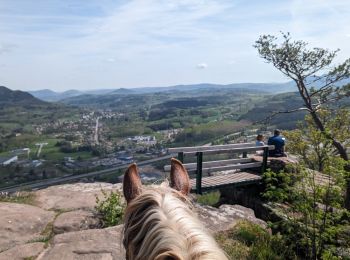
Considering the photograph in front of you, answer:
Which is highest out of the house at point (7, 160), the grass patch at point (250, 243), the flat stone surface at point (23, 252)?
the flat stone surface at point (23, 252)

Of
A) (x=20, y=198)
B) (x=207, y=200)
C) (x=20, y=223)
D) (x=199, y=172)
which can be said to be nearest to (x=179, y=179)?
(x=20, y=223)

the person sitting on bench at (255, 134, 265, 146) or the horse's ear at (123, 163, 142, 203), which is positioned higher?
the horse's ear at (123, 163, 142, 203)

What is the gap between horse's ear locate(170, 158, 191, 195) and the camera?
1566 millimetres

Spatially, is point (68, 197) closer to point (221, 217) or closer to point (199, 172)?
point (199, 172)

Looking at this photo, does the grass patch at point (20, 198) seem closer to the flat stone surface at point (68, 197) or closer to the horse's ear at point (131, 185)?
the flat stone surface at point (68, 197)

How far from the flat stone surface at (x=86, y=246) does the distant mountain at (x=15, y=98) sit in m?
164

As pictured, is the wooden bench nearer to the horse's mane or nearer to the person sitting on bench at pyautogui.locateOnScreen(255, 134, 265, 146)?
the person sitting on bench at pyautogui.locateOnScreen(255, 134, 265, 146)

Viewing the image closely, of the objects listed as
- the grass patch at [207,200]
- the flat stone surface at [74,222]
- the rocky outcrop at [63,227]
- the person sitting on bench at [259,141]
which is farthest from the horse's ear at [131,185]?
the person sitting on bench at [259,141]

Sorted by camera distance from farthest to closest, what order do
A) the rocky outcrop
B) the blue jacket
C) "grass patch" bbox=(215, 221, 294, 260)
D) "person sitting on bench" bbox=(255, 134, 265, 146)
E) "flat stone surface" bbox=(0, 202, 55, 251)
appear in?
"person sitting on bench" bbox=(255, 134, 265, 146) → the blue jacket → "flat stone surface" bbox=(0, 202, 55, 251) → "grass patch" bbox=(215, 221, 294, 260) → the rocky outcrop

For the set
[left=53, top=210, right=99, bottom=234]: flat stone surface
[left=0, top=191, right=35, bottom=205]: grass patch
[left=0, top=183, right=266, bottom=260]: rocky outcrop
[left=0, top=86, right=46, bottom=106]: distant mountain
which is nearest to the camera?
[left=0, top=183, right=266, bottom=260]: rocky outcrop

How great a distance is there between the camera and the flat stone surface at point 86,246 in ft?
14.5

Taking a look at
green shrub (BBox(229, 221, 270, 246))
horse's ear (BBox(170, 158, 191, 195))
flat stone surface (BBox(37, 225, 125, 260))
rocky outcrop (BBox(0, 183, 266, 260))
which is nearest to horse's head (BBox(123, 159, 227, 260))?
horse's ear (BBox(170, 158, 191, 195))

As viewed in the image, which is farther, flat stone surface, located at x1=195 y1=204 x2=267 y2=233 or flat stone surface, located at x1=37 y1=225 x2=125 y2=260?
flat stone surface, located at x1=195 y1=204 x2=267 y2=233

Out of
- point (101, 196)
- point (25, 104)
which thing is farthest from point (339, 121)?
point (25, 104)
